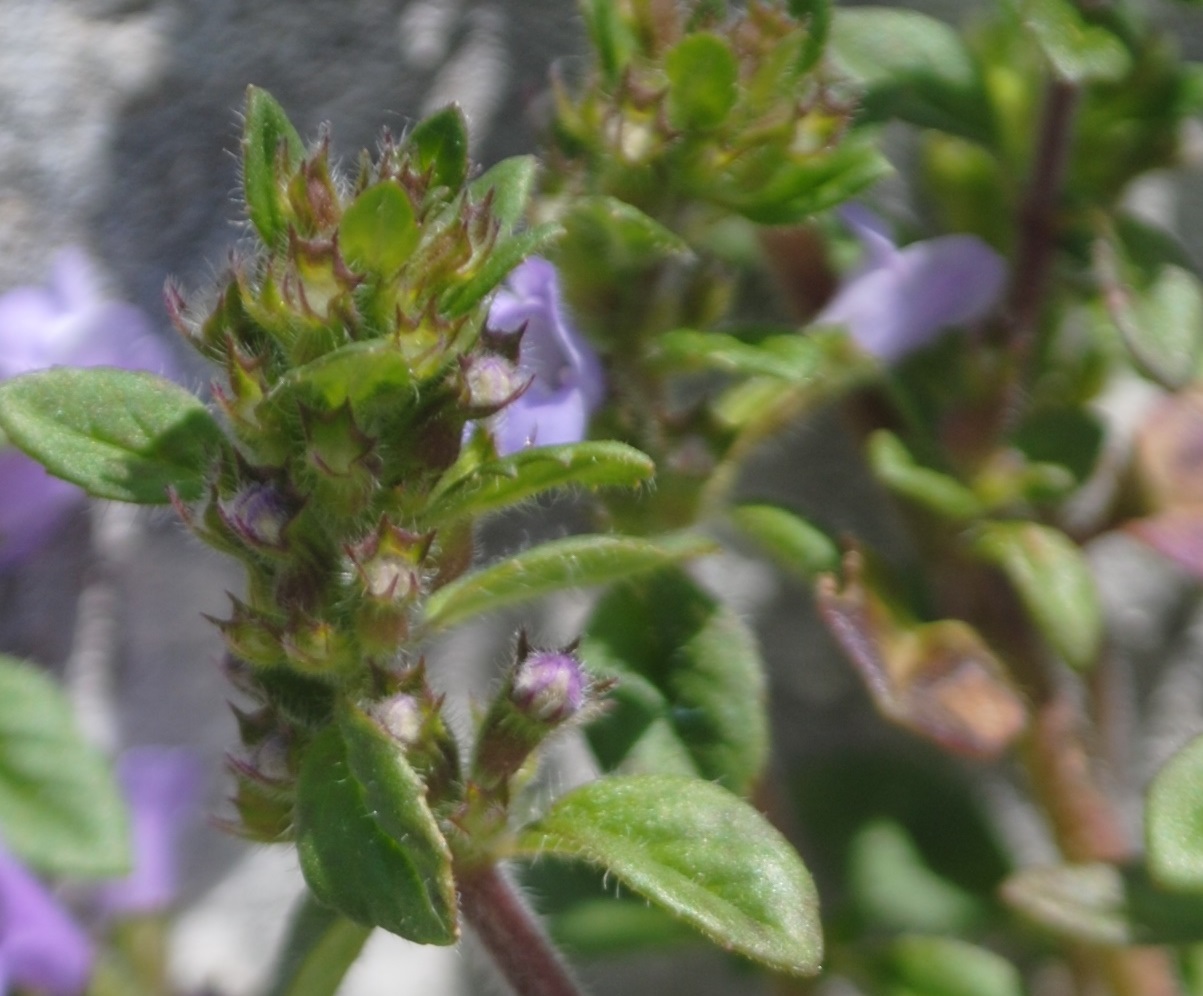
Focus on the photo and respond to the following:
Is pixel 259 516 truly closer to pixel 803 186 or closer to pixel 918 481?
pixel 803 186

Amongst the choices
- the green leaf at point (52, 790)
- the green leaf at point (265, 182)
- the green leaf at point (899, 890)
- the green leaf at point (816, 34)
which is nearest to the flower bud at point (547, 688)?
the green leaf at point (265, 182)

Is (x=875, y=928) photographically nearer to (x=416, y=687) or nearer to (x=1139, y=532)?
(x=1139, y=532)

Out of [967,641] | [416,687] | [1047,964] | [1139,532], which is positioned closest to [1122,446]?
[1139,532]

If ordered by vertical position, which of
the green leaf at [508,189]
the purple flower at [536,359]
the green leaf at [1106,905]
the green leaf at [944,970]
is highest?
the green leaf at [508,189]

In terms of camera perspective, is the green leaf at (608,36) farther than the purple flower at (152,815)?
No

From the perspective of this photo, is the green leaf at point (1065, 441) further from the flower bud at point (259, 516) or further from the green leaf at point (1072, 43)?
the flower bud at point (259, 516)

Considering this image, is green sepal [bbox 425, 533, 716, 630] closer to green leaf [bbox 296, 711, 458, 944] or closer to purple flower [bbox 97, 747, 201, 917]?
green leaf [bbox 296, 711, 458, 944]

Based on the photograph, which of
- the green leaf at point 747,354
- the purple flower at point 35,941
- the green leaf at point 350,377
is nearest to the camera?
the green leaf at point 350,377
